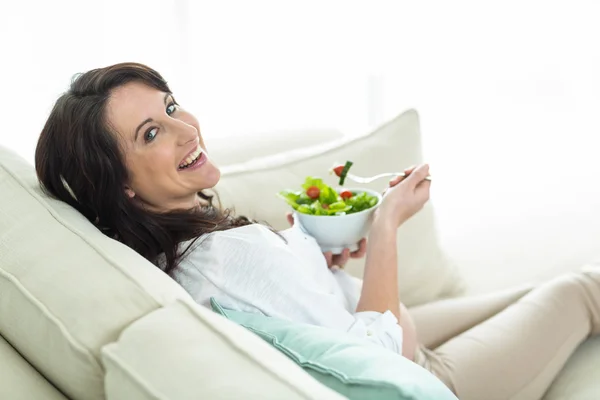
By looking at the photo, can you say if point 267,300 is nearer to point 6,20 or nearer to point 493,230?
point 493,230

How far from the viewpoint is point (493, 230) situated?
8.34ft

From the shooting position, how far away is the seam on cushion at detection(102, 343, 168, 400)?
2.74 ft

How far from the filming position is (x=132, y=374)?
2.84ft

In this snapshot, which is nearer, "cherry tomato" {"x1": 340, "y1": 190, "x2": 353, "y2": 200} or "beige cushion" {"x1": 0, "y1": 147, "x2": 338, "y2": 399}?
"beige cushion" {"x1": 0, "y1": 147, "x2": 338, "y2": 399}

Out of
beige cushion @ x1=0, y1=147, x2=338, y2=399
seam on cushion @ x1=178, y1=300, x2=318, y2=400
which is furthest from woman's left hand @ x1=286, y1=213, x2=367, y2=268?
seam on cushion @ x1=178, y1=300, x2=318, y2=400

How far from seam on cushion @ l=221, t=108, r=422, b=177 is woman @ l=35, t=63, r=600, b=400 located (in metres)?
0.17

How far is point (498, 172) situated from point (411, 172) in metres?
1.40

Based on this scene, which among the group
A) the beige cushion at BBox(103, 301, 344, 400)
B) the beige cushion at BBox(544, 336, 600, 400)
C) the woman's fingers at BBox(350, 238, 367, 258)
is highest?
the beige cushion at BBox(103, 301, 344, 400)

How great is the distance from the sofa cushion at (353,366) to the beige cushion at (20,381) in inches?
11.5

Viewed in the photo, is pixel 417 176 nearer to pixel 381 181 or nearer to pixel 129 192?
pixel 381 181

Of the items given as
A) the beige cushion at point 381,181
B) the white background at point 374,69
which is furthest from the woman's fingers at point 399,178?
the white background at point 374,69

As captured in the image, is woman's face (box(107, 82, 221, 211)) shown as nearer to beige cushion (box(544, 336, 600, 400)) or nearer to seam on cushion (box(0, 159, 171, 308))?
seam on cushion (box(0, 159, 171, 308))

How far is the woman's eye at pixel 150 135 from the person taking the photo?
1.49 m

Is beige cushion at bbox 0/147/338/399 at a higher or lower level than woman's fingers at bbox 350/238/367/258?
higher
